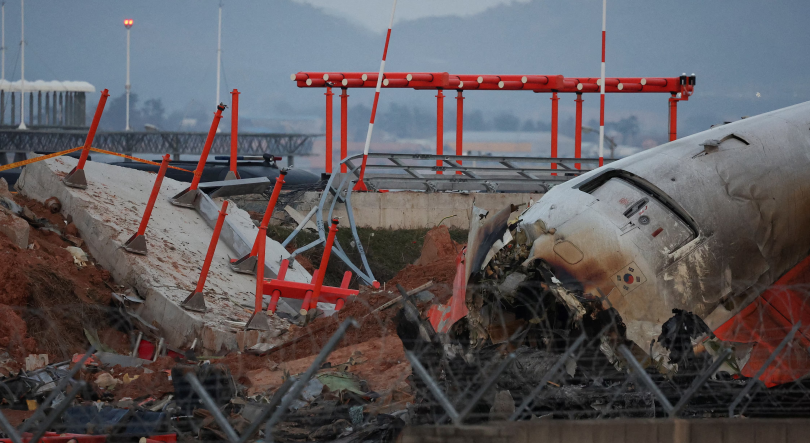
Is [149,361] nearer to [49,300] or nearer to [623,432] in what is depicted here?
[49,300]

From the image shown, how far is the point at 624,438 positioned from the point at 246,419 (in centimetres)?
255

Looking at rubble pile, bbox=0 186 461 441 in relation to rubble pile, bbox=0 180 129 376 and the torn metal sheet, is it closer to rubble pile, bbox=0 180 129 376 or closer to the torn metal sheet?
rubble pile, bbox=0 180 129 376

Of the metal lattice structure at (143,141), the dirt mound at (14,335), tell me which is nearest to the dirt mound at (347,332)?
the dirt mound at (14,335)

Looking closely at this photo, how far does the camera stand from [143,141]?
185ft

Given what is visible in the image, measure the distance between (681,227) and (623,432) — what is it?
2.39 m

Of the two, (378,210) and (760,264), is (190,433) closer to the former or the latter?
(760,264)

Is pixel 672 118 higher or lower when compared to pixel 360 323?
higher

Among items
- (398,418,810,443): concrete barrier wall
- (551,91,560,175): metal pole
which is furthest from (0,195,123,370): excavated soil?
(551,91,560,175): metal pole

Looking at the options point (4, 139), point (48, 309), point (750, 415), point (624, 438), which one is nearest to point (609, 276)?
point (750, 415)

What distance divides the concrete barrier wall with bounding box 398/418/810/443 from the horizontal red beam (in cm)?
1335

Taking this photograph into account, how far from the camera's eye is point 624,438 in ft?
16.1

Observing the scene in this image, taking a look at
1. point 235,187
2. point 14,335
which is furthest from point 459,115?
point 14,335

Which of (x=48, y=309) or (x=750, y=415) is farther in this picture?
(x=48, y=309)

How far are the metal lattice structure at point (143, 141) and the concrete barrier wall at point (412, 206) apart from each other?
33890mm
